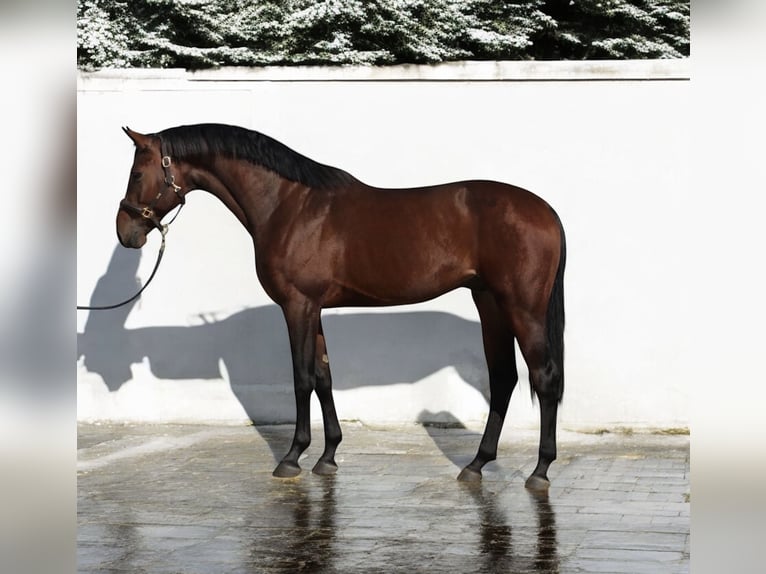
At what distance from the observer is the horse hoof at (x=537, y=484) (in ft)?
17.3

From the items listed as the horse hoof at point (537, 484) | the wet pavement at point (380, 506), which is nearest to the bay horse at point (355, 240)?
the horse hoof at point (537, 484)

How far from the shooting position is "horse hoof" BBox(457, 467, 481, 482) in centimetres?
556

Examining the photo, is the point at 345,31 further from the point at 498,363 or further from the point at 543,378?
the point at 543,378

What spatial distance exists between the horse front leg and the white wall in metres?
1.64

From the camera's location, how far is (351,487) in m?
5.38

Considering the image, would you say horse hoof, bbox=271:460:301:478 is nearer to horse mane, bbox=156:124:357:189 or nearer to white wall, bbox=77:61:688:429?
horse mane, bbox=156:124:357:189

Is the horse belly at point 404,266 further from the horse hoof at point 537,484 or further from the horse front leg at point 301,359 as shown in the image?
the horse hoof at point 537,484

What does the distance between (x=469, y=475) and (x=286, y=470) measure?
983 millimetres

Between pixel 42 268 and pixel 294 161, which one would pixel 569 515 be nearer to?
pixel 294 161

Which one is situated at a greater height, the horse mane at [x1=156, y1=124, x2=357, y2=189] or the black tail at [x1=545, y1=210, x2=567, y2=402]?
the horse mane at [x1=156, y1=124, x2=357, y2=189]

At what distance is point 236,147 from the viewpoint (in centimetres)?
577

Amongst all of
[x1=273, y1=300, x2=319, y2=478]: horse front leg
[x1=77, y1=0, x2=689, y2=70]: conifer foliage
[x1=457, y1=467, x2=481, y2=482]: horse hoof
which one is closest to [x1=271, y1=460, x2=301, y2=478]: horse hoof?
[x1=273, y1=300, x2=319, y2=478]: horse front leg

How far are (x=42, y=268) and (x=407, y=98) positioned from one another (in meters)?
6.26

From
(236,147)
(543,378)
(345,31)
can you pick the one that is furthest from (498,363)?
(345,31)
